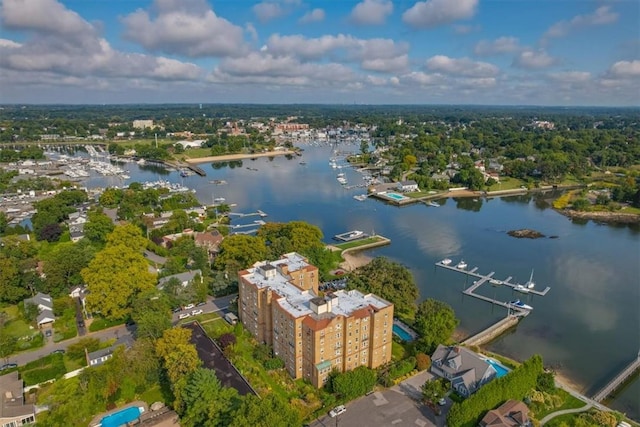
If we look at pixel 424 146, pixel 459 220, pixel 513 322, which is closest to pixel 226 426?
pixel 513 322

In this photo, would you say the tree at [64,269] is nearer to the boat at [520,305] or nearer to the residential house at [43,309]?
the residential house at [43,309]

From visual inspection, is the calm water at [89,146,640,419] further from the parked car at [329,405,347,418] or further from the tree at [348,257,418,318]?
the parked car at [329,405,347,418]

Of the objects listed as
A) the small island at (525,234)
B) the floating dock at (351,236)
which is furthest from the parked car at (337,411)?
the small island at (525,234)

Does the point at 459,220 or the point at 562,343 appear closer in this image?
the point at 562,343

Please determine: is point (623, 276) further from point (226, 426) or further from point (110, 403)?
point (110, 403)

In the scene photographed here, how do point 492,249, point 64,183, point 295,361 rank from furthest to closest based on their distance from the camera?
point 64,183 → point 492,249 → point 295,361

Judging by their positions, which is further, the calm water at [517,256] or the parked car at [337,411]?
the calm water at [517,256]

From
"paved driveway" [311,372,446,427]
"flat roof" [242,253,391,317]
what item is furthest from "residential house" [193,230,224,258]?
"paved driveway" [311,372,446,427]
